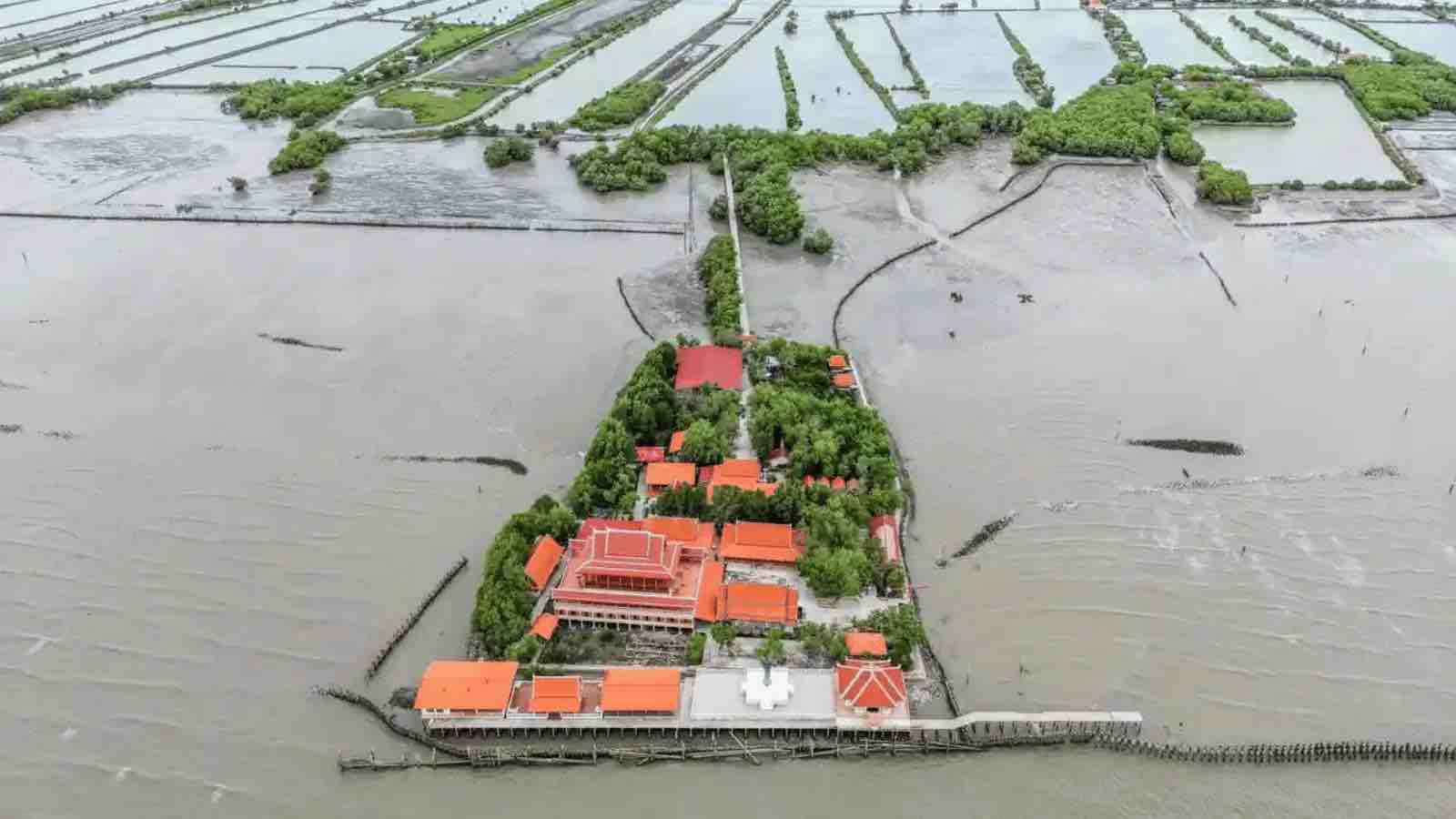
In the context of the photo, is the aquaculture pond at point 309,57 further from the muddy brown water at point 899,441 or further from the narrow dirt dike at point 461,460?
the narrow dirt dike at point 461,460

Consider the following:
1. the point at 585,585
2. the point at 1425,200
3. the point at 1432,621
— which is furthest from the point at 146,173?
the point at 1425,200

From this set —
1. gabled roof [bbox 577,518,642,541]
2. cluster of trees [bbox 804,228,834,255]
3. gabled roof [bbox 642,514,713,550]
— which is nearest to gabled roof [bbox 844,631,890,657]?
gabled roof [bbox 642,514,713,550]

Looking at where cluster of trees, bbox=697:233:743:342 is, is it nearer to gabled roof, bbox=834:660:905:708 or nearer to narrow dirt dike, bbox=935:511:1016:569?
narrow dirt dike, bbox=935:511:1016:569

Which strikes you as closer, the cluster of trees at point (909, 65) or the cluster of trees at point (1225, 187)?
the cluster of trees at point (1225, 187)

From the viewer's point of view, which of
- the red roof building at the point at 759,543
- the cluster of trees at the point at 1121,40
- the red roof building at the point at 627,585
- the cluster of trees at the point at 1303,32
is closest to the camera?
the red roof building at the point at 627,585

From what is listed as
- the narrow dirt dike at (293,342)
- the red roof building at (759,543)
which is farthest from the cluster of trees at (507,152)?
the red roof building at (759,543)

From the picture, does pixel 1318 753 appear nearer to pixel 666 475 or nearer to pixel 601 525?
pixel 666 475
